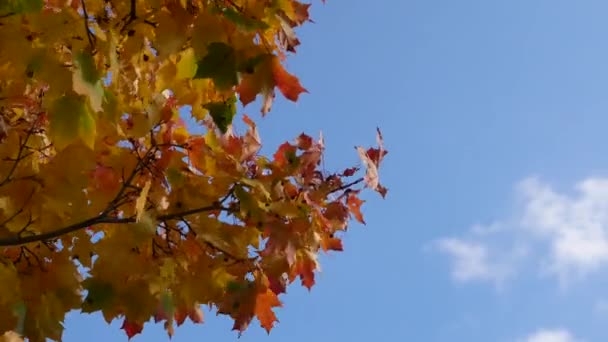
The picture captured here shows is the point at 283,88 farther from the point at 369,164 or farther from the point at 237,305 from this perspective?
the point at 237,305

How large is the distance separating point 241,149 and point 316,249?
490 millimetres

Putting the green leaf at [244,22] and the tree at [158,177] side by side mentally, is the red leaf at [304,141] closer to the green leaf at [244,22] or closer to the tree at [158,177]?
the tree at [158,177]

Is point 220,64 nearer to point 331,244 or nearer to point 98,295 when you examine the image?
point 98,295

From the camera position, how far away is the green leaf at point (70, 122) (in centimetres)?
228

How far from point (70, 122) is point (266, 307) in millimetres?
1154

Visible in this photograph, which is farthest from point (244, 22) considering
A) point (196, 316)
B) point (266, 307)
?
point (196, 316)

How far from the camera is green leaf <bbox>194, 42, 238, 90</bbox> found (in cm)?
253

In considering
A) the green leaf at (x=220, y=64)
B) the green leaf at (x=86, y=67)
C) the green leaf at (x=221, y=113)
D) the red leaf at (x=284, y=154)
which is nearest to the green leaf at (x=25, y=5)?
the green leaf at (x=86, y=67)

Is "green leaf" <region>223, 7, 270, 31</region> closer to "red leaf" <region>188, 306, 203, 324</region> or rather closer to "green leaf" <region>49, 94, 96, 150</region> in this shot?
"green leaf" <region>49, 94, 96, 150</region>

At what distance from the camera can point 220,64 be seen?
8.34 ft

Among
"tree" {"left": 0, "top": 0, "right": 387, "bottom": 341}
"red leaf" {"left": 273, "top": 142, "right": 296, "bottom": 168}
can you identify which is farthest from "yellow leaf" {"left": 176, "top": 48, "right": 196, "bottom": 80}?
"red leaf" {"left": 273, "top": 142, "right": 296, "bottom": 168}

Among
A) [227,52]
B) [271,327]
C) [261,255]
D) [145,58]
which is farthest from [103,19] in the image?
[271,327]

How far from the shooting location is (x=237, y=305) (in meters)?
2.99

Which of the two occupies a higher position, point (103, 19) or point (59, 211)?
point (103, 19)
